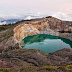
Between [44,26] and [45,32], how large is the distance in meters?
8.61

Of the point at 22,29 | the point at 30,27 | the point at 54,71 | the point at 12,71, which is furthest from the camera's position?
the point at 30,27

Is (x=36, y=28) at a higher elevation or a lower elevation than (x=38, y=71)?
higher

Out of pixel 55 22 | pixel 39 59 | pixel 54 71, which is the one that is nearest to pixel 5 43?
pixel 39 59

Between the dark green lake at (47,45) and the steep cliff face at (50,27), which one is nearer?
the dark green lake at (47,45)

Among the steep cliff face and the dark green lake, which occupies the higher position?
the steep cliff face

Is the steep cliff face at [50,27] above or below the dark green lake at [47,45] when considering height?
above

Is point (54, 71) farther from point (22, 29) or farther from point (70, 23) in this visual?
point (70, 23)

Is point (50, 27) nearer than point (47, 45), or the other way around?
point (47, 45)

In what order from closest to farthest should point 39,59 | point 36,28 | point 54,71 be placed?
1. point 54,71
2. point 39,59
3. point 36,28

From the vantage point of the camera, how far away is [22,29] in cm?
8062

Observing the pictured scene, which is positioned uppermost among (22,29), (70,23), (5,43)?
(70,23)

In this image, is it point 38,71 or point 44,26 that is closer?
point 38,71

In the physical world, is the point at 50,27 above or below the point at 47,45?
above

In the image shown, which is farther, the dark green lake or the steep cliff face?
the steep cliff face
